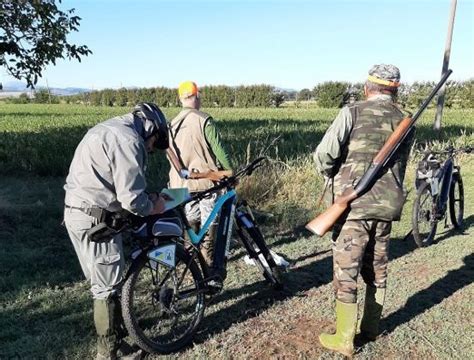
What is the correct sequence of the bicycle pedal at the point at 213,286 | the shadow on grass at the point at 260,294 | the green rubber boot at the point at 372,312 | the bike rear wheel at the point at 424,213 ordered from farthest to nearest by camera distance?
the bike rear wheel at the point at 424,213
the shadow on grass at the point at 260,294
the bicycle pedal at the point at 213,286
the green rubber boot at the point at 372,312

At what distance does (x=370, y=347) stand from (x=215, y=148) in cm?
227

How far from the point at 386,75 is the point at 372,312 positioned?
1.86 metres

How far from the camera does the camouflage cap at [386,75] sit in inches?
132

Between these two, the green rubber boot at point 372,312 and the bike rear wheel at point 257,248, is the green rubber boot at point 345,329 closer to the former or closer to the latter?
the green rubber boot at point 372,312

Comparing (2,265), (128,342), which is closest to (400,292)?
(128,342)

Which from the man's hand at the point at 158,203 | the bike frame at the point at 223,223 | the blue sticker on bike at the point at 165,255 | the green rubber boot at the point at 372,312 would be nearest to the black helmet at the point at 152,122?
the man's hand at the point at 158,203

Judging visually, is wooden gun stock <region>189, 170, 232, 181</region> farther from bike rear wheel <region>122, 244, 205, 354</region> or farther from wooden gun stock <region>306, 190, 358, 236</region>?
wooden gun stock <region>306, 190, 358, 236</region>

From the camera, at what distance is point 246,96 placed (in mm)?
66688

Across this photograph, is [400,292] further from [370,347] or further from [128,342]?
[128,342]

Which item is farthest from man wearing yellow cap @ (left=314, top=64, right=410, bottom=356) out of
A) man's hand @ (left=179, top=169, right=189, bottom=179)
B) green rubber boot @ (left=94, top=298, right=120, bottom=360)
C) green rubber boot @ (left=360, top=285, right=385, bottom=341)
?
green rubber boot @ (left=94, top=298, right=120, bottom=360)

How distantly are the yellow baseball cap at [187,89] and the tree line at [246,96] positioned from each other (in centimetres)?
3871

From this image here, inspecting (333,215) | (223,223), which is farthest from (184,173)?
(333,215)

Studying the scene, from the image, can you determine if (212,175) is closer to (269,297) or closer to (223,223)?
(223,223)

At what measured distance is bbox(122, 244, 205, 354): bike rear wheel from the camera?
3414 millimetres
